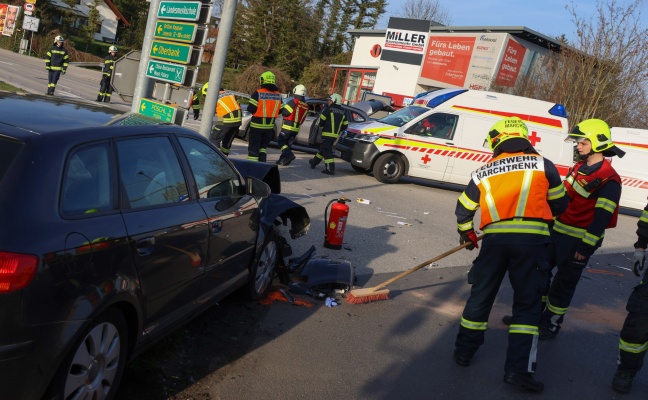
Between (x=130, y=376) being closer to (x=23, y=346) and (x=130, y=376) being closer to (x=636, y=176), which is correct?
(x=23, y=346)

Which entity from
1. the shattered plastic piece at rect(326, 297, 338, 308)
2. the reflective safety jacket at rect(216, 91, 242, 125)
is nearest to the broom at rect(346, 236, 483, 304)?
the shattered plastic piece at rect(326, 297, 338, 308)

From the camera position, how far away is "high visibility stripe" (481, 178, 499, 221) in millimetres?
4734

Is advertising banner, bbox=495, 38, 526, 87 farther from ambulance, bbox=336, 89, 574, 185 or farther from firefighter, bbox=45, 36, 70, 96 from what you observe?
firefighter, bbox=45, 36, 70, 96

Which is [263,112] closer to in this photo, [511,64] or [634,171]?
[634,171]

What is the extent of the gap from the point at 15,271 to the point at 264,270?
3.27 meters

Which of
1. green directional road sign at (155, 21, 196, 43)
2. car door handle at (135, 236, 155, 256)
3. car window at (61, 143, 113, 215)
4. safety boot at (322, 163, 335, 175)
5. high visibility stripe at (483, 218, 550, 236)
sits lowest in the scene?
safety boot at (322, 163, 335, 175)

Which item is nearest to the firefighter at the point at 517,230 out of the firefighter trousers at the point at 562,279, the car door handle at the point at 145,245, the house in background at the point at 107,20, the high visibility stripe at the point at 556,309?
the firefighter trousers at the point at 562,279

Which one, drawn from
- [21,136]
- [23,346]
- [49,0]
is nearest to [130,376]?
[23,346]

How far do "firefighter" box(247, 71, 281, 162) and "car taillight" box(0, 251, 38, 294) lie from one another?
835 centimetres

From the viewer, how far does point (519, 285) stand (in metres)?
4.75

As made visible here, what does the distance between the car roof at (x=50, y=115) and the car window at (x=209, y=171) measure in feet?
1.09

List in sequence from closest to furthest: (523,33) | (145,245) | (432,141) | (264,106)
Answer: (145,245)
(264,106)
(432,141)
(523,33)

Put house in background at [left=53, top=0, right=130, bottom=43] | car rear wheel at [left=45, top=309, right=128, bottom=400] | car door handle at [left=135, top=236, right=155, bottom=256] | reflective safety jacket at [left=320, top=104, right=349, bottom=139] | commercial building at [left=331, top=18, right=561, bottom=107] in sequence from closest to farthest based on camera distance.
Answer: car rear wheel at [left=45, top=309, right=128, bottom=400], car door handle at [left=135, top=236, right=155, bottom=256], reflective safety jacket at [left=320, top=104, right=349, bottom=139], commercial building at [left=331, top=18, right=561, bottom=107], house in background at [left=53, top=0, right=130, bottom=43]

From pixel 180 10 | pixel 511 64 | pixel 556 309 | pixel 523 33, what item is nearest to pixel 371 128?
pixel 180 10
